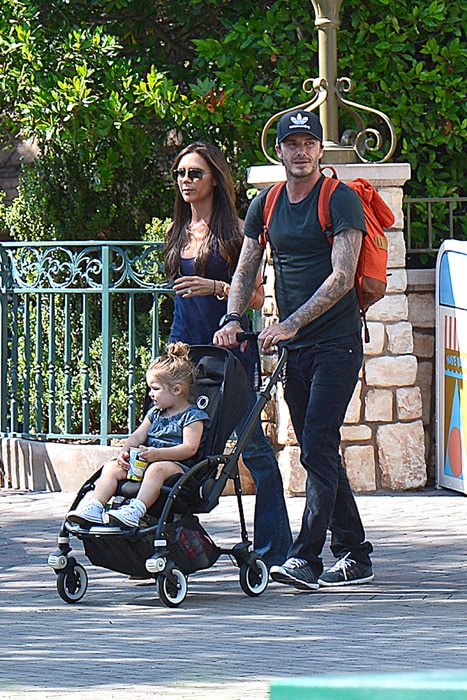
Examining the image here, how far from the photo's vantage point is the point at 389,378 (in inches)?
327

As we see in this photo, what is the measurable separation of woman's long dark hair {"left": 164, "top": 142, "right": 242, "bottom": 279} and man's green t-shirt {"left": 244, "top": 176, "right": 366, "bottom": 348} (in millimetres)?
434

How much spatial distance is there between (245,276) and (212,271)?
376mm

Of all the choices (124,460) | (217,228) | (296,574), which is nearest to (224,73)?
(217,228)

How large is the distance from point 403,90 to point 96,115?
220cm

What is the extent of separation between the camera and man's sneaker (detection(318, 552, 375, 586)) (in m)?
5.76

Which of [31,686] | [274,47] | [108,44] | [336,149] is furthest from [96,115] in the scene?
[31,686]

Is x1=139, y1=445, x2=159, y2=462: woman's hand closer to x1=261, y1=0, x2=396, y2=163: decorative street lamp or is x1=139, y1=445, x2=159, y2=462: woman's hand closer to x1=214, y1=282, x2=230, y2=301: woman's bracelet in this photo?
x1=214, y1=282, x2=230, y2=301: woman's bracelet

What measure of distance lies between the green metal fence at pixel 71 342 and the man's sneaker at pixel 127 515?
3108 mm

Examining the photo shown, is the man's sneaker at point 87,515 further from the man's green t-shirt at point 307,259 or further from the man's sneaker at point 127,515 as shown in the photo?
the man's green t-shirt at point 307,259

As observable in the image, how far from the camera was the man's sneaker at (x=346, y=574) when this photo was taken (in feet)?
18.9

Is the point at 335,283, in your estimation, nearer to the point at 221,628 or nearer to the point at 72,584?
the point at 221,628

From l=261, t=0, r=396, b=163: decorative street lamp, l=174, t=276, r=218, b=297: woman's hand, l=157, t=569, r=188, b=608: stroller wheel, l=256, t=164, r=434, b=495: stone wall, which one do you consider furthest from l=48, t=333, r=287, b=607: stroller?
l=261, t=0, r=396, b=163: decorative street lamp

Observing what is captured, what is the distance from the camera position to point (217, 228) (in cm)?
607

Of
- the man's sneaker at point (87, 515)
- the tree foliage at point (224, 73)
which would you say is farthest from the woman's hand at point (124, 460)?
the tree foliage at point (224, 73)
